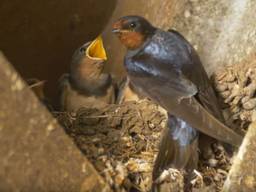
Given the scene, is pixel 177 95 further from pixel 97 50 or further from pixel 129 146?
pixel 97 50

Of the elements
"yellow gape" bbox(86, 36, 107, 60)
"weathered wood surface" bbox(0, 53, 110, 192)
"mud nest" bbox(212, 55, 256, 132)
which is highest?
"weathered wood surface" bbox(0, 53, 110, 192)

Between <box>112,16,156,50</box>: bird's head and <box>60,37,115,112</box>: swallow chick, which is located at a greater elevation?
<box>112,16,156,50</box>: bird's head

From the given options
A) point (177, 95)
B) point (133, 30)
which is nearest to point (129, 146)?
point (177, 95)

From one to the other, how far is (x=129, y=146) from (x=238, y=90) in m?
0.51

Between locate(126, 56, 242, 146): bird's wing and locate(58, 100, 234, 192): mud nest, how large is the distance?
0.55ft

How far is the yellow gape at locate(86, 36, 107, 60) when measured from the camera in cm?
296

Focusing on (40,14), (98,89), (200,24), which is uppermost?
(200,24)

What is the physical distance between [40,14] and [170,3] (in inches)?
21.9

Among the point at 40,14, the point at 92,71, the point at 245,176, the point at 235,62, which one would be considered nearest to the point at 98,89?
the point at 92,71

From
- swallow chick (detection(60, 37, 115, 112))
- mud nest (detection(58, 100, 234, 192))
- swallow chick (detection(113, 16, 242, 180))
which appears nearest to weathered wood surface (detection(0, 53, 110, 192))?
mud nest (detection(58, 100, 234, 192))

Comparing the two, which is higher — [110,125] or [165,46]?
[165,46]

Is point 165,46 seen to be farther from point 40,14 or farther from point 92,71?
point 40,14

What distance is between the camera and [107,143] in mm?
2414

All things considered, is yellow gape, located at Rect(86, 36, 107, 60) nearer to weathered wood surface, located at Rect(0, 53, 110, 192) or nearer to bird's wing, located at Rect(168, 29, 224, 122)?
bird's wing, located at Rect(168, 29, 224, 122)
